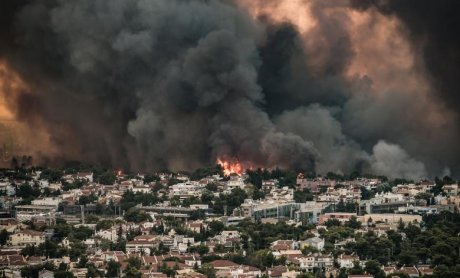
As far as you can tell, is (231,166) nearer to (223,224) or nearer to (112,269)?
(223,224)

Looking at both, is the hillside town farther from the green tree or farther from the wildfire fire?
the wildfire fire

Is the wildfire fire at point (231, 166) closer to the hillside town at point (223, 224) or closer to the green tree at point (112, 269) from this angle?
the hillside town at point (223, 224)

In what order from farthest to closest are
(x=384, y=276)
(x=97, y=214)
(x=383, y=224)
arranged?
(x=97, y=214), (x=383, y=224), (x=384, y=276)

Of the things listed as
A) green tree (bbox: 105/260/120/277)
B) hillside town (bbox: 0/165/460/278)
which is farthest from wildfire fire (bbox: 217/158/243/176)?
green tree (bbox: 105/260/120/277)

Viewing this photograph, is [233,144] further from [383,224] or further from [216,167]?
[383,224]

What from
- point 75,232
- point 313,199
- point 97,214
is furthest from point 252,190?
point 75,232

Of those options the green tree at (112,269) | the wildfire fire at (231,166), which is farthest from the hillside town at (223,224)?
the wildfire fire at (231,166)
